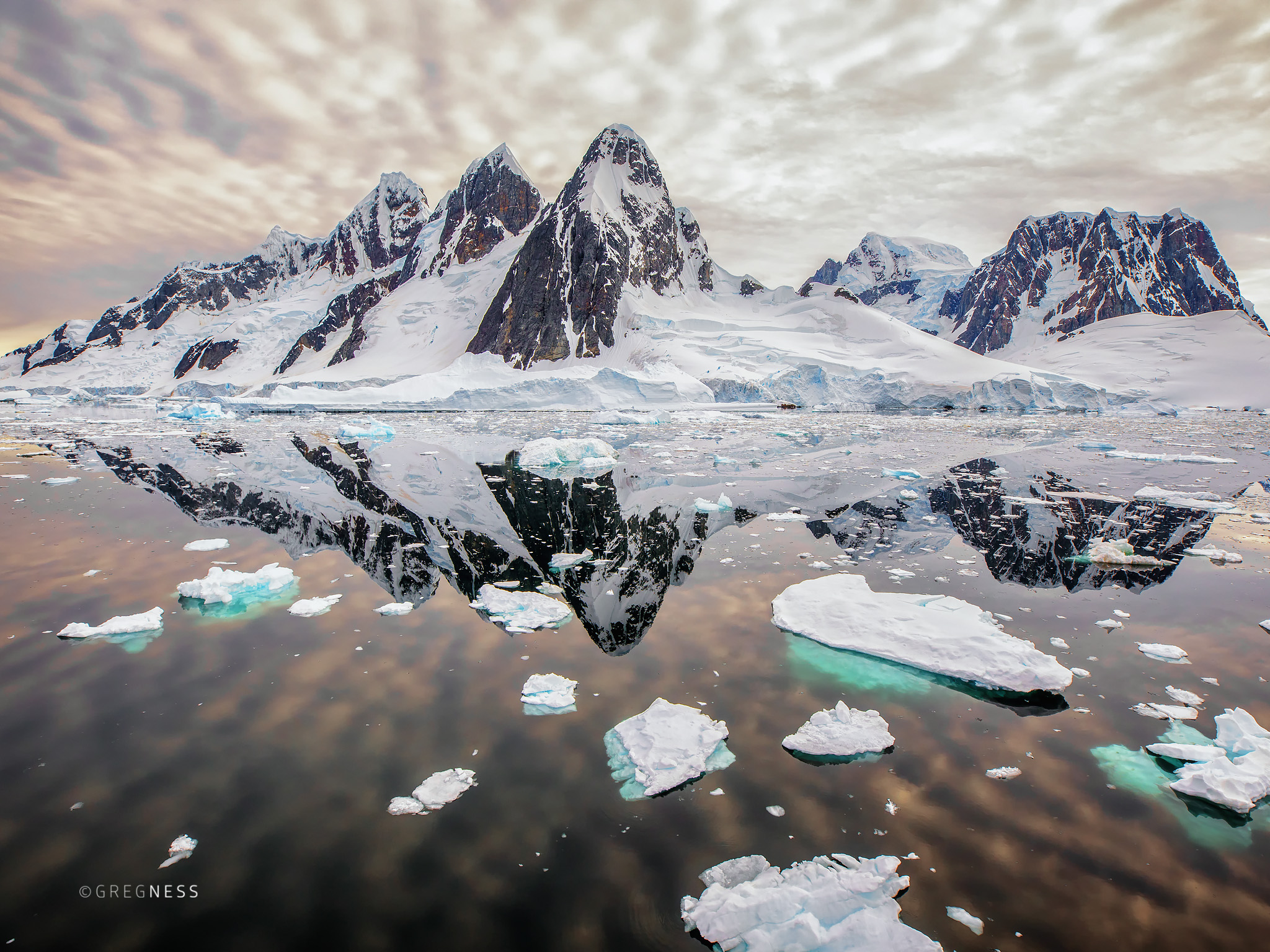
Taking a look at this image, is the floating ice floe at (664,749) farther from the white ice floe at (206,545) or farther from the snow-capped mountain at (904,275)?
the snow-capped mountain at (904,275)

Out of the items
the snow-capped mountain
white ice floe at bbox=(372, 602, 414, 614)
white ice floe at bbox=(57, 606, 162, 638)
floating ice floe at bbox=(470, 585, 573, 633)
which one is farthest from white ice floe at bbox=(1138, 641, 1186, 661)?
the snow-capped mountain

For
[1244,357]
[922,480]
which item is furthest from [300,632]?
[1244,357]

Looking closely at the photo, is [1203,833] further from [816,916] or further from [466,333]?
[466,333]

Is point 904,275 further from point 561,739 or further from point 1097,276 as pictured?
point 561,739

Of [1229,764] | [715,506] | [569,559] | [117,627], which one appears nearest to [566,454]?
[715,506]

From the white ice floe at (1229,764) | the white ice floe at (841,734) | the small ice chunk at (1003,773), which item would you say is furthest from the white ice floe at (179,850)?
the white ice floe at (1229,764)

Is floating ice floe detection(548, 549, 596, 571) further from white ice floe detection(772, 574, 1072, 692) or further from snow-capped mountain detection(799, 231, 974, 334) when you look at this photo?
snow-capped mountain detection(799, 231, 974, 334)

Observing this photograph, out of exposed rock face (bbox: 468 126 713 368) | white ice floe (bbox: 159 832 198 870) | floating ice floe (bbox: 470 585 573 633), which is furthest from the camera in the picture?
exposed rock face (bbox: 468 126 713 368)
